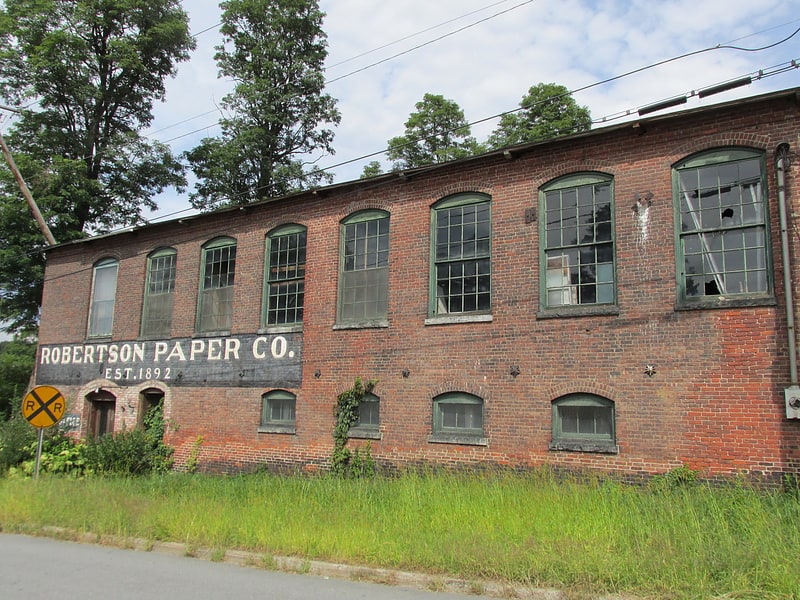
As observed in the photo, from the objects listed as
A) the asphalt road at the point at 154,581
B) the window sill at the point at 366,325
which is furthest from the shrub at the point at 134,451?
the asphalt road at the point at 154,581

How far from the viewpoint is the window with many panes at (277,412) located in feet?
49.0

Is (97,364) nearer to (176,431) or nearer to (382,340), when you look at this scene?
(176,431)

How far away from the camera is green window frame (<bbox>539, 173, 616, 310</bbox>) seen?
11500mm

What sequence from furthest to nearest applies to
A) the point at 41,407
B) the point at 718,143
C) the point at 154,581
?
1. the point at 41,407
2. the point at 718,143
3. the point at 154,581

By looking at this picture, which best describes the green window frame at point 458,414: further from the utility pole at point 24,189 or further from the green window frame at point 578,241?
Answer: the utility pole at point 24,189

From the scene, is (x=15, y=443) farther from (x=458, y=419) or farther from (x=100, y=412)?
(x=458, y=419)

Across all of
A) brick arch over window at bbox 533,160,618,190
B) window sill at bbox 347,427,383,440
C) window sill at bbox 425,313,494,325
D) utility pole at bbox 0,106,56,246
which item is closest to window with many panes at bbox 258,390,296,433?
window sill at bbox 347,427,383,440

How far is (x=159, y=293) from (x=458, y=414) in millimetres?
9912

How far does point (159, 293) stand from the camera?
1819 centimetres

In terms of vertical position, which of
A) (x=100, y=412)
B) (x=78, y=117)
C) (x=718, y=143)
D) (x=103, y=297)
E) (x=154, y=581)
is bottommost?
(x=154, y=581)

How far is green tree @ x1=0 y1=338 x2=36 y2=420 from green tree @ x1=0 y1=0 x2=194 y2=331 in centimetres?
131

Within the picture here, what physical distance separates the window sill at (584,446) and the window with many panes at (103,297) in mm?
13697

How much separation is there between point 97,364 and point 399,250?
10.6 meters

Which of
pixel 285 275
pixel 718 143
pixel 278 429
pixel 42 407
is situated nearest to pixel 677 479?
pixel 718 143
